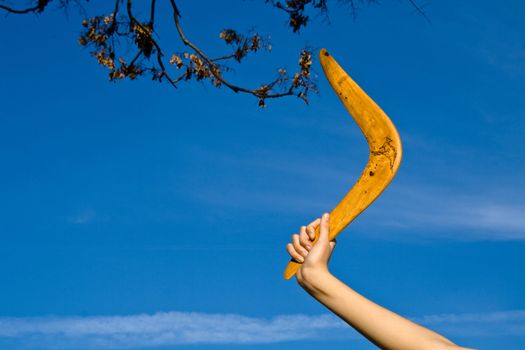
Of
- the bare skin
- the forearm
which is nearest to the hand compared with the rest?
the bare skin

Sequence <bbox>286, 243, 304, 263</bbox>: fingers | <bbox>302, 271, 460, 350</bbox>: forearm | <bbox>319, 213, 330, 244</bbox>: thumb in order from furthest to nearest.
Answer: <bbox>286, 243, 304, 263</bbox>: fingers < <bbox>319, 213, 330, 244</bbox>: thumb < <bbox>302, 271, 460, 350</bbox>: forearm

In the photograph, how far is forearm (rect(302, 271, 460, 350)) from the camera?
206cm

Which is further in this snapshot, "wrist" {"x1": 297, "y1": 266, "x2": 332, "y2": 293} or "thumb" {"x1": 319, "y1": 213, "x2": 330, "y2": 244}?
"thumb" {"x1": 319, "y1": 213, "x2": 330, "y2": 244}

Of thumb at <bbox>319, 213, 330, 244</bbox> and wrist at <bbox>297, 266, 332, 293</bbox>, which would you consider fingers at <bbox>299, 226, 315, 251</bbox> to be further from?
wrist at <bbox>297, 266, 332, 293</bbox>

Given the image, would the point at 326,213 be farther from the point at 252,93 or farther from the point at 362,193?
the point at 252,93

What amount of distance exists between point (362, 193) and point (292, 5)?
603 centimetres

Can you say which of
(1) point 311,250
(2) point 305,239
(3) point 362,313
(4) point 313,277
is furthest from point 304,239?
(3) point 362,313

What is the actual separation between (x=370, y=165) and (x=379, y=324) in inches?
28.8

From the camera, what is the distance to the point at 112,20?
27.8ft

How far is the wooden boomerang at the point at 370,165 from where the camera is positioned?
103 inches

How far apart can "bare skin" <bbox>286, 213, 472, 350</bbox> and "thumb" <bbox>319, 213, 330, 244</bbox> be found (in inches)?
1.7

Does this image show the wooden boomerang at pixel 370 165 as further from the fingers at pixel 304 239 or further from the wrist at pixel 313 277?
the wrist at pixel 313 277

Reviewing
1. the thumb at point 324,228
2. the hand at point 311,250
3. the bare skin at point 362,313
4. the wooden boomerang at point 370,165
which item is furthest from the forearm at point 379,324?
the wooden boomerang at point 370,165

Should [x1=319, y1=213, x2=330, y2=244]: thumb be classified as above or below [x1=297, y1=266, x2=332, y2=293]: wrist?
above
